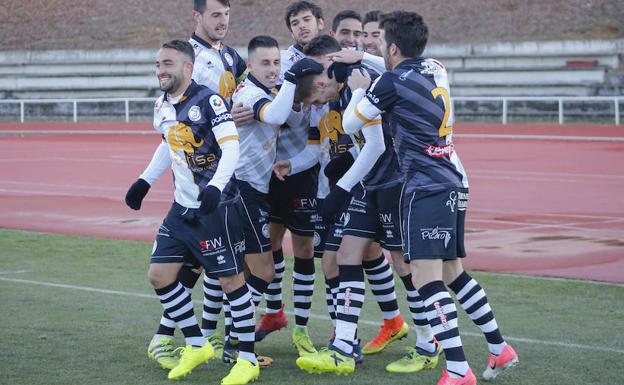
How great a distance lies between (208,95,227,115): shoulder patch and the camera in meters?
6.89

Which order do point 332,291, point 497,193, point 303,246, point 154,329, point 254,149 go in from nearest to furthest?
point 254,149
point 332,291
point 303,246
point 154,329
point 497,193

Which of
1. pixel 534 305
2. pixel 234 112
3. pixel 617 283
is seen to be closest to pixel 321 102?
pixel 234 112

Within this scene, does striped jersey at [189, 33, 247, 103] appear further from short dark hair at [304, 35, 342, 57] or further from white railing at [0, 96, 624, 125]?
white railing at [0, 96, 624, 125]

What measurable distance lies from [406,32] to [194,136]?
1443 millimetres

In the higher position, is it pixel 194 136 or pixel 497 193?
pixel 194 136

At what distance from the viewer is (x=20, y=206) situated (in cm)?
1723

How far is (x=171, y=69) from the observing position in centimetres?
693

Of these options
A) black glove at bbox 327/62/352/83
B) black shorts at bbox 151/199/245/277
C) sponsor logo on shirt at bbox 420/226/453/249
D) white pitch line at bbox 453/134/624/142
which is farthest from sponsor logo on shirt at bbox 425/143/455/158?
white pitch line at bbox 453/134/624/142

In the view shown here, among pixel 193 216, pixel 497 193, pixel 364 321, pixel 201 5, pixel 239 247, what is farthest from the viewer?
pixel 497 193

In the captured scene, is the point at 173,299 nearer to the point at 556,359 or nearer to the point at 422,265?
the point at 422,265

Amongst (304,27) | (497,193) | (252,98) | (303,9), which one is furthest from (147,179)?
(497,193)

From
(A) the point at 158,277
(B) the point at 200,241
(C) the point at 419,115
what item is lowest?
(A) the point at 158,277

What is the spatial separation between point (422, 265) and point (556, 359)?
4.84 feet

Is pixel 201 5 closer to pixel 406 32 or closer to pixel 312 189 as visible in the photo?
pixel 312 189
